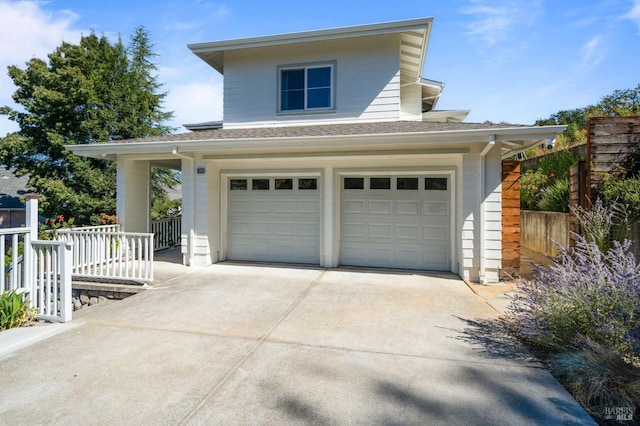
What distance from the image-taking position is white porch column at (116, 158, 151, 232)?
8172 millimetres

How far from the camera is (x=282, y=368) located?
3023mm

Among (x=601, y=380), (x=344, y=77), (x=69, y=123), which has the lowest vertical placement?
(x=601, y=380)

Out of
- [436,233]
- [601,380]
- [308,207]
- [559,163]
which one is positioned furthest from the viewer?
[559,163]

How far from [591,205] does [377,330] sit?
15.5ft

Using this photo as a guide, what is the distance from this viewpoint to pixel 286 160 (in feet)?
24.3

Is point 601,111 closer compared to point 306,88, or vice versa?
point 306,88

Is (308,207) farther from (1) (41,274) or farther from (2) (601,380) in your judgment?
(2) (601,380)

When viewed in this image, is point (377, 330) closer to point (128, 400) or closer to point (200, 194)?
point (128, 400)

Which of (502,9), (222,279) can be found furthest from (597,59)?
(222,279)

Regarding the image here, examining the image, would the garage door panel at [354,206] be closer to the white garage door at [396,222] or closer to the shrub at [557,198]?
the white garage door at [396,222]

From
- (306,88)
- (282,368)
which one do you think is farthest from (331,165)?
(282,368)

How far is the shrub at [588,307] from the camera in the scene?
2.77 metres

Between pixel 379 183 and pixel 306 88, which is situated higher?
pixel 306 88

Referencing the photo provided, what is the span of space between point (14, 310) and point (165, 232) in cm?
629
